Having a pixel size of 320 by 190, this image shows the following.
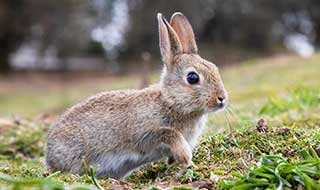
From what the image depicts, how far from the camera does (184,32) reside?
22.3 feet

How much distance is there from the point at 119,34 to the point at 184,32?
34753 millimetres

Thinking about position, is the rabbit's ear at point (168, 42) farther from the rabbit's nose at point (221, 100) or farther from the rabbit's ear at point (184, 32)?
the rabbit's nose at point (221, 100)

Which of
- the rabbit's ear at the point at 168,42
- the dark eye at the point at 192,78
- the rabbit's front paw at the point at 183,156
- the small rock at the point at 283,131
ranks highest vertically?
the rabbit's ear at the point at 168,42

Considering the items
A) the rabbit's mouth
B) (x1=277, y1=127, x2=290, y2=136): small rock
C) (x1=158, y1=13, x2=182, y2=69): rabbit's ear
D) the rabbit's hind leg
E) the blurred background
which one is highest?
the blurred background

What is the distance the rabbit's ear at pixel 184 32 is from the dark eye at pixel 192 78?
1.71ft

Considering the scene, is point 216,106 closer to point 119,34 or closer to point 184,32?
point 184,32

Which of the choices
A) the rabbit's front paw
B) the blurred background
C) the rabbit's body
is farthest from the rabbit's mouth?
the blurred background

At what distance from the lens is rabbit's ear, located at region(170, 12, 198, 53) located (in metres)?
6.67

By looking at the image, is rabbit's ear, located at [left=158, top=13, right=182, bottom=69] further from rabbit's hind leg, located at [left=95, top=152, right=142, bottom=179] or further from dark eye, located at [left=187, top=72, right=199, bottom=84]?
rabbit's hind leg, located at [left=95, top=152, right=142, bottom=179]

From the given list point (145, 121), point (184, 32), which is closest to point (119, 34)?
point (184, 32)

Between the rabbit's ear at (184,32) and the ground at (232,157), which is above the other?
the rabbit's ear at (184,32)

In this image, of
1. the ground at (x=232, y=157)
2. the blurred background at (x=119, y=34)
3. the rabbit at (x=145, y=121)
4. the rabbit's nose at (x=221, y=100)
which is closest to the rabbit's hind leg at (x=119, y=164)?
the rabbit at (x=145, y=121)

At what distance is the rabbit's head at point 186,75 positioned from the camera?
5.96 m

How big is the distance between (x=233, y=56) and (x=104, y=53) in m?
9.44
